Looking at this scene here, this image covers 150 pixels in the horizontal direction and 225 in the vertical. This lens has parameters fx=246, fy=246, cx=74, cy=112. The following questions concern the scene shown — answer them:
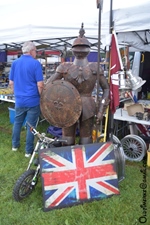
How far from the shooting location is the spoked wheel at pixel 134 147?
3277 millimetres

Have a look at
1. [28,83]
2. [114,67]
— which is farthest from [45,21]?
[114,67]

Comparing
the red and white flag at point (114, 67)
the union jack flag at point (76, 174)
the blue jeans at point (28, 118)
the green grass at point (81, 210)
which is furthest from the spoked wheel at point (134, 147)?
the blue jeans at point (28, 118)

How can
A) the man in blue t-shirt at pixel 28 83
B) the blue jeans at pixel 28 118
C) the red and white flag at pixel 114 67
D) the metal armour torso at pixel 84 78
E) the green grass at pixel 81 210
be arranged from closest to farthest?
the green grass at pixel 81 210 → the metal armour torso at pixel 84 78 → the red and white flag at pixel 114 67 → the man in blue t-shirt at pixel 28 83 → the blue jeans at pixel 28 118

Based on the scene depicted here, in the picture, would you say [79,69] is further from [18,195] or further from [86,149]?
[18,195]

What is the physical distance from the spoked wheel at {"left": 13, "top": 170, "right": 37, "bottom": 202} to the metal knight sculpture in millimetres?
550

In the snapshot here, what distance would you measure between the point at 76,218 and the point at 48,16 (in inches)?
111

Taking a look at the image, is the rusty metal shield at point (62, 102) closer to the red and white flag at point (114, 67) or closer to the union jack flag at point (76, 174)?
the union jack flag at point (76, 174)

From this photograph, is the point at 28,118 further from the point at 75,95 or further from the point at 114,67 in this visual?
the point at 114,67

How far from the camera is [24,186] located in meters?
2.32

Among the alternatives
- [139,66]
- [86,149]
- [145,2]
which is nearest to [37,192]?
[86,149]

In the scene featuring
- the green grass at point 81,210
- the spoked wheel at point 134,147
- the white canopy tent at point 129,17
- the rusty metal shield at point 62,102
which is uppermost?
the white canopy tent at point 129,17

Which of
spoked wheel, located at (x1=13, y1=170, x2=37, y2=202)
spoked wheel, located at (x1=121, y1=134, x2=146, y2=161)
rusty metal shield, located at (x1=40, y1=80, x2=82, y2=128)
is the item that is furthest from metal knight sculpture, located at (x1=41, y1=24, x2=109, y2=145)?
spoked wheel, located at (x1=121, y1=134, x2=146, y2=161)

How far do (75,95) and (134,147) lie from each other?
1469mm

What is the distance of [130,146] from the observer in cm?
339
